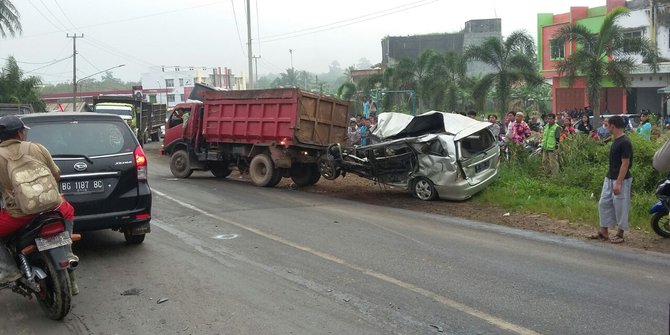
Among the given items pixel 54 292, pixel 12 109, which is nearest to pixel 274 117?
pixel 12 109

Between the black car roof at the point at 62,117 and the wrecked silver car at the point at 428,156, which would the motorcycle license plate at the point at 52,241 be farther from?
the wrecked silver car at the point at 428,156

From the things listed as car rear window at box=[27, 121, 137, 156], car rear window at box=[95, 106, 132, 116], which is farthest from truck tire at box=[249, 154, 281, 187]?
car rear window at box=[95, 106, 132, 116]

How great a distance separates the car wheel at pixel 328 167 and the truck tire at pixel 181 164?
14.6 feet

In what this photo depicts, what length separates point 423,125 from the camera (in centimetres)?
1259

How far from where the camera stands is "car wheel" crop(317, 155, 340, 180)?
12.9m

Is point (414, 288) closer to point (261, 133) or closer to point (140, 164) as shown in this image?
point (140, 164)

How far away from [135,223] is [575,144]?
9981 millimetres

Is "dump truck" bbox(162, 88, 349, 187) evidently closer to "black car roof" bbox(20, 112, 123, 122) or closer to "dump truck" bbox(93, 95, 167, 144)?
"black car roof" bbox(20, 112, 123, 122)

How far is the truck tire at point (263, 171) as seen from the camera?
45.4ft

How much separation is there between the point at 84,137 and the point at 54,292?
234cm

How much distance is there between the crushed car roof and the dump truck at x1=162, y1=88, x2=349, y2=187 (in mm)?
1568

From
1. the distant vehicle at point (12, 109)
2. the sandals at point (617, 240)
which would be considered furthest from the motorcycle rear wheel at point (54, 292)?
the distant vehicle at point (12, 109)

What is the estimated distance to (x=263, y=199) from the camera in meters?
11.8

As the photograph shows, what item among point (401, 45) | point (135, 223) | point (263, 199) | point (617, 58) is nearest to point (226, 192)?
point (263, 199)
